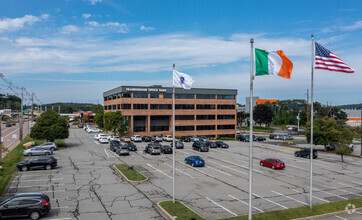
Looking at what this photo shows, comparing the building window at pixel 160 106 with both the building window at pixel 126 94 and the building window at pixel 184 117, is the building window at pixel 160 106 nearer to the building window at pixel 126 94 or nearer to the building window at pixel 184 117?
the building window at pixel 184 117

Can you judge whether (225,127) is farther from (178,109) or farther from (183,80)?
(183,80)

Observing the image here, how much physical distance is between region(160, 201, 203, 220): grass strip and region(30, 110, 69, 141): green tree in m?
35.6

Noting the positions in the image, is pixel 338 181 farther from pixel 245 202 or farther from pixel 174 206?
pixel 174 206

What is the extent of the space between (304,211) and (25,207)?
17847 mm

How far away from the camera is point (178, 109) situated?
235ft

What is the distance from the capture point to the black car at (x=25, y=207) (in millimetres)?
16172

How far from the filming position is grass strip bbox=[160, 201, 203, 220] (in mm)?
16250

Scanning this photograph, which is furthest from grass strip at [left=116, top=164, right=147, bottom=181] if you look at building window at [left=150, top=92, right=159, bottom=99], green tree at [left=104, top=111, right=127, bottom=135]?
building window at [left=150, top=92, right=159, bottom=99]

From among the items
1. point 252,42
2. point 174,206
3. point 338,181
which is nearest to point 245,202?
point 174,206

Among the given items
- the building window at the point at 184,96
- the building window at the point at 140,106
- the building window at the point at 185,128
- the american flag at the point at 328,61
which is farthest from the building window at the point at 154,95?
the american flag at the point at 328,61

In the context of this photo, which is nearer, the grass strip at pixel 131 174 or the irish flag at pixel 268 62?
the irish flag at pixel 268 62

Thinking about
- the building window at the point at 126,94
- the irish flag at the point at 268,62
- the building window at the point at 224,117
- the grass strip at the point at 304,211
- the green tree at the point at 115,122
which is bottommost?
the grass strip at the point at 304,211

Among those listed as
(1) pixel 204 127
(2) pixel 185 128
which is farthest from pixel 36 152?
(1) pixel 204 127

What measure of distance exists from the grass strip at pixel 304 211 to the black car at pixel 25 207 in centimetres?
1177
